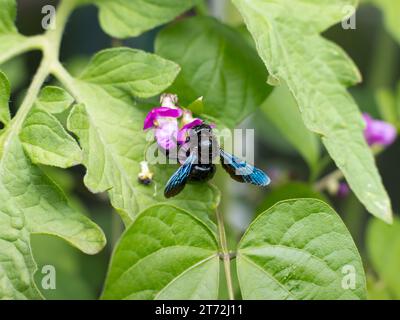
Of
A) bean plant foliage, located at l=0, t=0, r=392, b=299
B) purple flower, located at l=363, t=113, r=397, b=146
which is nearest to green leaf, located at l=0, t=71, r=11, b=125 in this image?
bean plant foliage, located at l=0, t=0, r=392, b=299

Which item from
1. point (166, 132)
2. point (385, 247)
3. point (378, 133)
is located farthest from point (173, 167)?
point (385, 247)

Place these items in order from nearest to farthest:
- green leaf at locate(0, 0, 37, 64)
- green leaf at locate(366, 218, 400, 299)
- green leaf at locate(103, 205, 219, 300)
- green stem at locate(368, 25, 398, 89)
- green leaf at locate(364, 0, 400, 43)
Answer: green leaf at locate(103, 205, 219, 300) < green leaf at locate(0, 0, 37, 64) < green leaf at locate(364, 0, 400, 43) < green leaf at locate(366, 218, 400, 299) < green stem at locate(368, 25, 398, 89)

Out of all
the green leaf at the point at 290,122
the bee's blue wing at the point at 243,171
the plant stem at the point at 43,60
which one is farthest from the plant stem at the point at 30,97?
the green leaf at the point at 290,122

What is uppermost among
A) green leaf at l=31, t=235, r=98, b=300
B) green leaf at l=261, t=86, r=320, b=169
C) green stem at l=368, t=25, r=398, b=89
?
green leaf at l=261, t=86, r=320, b=169

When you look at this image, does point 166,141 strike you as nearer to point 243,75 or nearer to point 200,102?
point 200,102

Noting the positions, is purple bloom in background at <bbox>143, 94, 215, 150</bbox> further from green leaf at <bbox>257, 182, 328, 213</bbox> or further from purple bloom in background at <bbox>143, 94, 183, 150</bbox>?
green leaf at <bbox>257, 182, 328, 213</bbox>

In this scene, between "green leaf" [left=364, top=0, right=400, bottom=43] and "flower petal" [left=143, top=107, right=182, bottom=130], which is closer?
"flower petal" [left=143, top=107, right=182, bottom=130]

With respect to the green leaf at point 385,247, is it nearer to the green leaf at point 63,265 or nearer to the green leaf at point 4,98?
the green leaf at point 63,265
